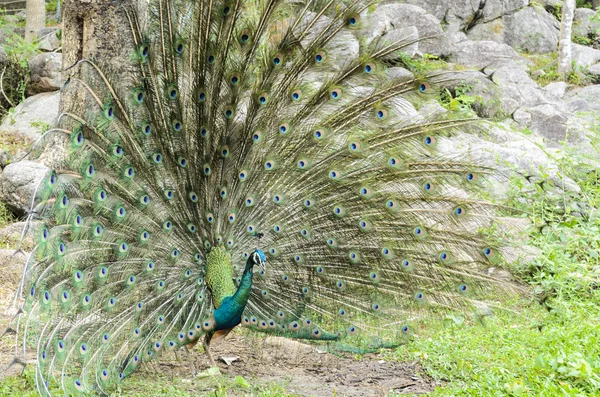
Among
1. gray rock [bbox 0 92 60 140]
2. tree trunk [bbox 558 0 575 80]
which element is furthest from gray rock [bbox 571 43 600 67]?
gray rock [bbox 0 92 60 140]

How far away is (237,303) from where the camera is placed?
4711mm

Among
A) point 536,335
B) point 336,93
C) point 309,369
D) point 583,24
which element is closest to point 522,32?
point 583,24

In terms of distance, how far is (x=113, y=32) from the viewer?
23.9 feet

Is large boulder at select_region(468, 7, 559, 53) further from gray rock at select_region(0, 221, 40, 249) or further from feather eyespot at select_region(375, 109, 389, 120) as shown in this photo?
feather eyespot at select_region(375, 109, 389, 120)

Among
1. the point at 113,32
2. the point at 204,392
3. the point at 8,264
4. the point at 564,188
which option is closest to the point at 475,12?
the point at 564,188

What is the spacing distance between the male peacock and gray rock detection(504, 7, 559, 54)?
515 inches

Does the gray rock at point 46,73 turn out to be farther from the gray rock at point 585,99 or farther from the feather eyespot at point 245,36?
the gray rock at point 585,99

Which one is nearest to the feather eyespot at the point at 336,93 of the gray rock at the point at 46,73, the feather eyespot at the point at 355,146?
the feather eyespot at the point at 355,146

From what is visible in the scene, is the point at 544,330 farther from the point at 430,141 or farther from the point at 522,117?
the point at 522,117

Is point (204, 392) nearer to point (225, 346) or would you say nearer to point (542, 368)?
point (225, 346)

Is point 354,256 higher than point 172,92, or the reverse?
point 172,92

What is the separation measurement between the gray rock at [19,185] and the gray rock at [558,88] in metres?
9.62

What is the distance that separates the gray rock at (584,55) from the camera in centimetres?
1520

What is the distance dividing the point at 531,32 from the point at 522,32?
8.3 inches
